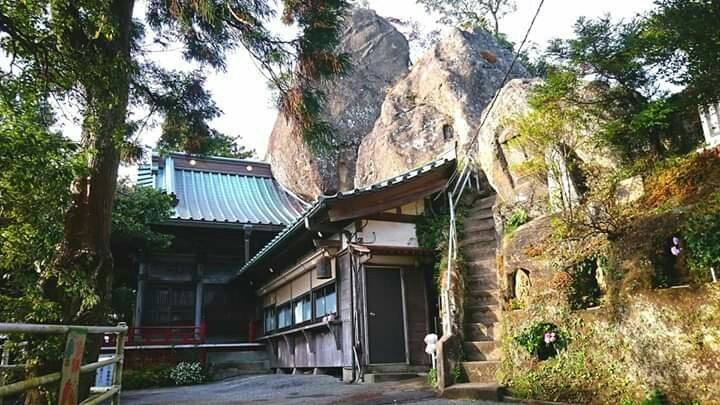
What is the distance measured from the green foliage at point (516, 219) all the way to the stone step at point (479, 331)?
4.90ft

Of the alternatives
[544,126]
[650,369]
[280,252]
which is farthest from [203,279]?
[650,369]

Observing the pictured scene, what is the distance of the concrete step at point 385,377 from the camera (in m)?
7.71

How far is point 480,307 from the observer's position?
24.4 feet

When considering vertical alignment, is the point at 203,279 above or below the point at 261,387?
above

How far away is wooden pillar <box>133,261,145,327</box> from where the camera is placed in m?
13.2

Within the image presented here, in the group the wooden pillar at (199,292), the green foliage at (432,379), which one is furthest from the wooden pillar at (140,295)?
the green foliage at (432,379)

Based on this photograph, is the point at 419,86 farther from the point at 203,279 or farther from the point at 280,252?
the point at 203,279

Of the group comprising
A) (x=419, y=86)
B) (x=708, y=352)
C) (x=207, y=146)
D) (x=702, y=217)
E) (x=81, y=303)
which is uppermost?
(x=419, y=86)

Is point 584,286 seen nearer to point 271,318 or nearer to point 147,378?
point 271,318

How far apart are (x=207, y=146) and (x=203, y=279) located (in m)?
8.22

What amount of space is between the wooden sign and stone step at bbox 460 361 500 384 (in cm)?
474

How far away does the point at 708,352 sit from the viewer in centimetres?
366

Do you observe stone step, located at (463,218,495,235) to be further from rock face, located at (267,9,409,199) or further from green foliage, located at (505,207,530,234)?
rock face, located at (267,9,409,199)

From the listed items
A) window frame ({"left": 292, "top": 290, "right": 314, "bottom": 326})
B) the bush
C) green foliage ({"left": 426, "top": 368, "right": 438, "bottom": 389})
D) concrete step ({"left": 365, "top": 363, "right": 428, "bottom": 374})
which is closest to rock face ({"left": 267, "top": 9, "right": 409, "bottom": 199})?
window frame ({"left": 292, "top": 290, "right": 314, "bottom": 326})
